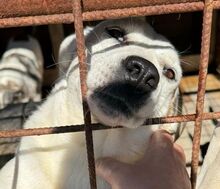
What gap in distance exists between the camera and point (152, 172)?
4.95ft

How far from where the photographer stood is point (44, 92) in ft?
13.4

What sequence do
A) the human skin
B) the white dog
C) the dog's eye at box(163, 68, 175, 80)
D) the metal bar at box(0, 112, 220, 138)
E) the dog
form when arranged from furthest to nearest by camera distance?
the dog, the dog's eye at box(163, 68, 175, 80), the white dog, the human skin, the metal bar at box(0, 112, 220, 138)

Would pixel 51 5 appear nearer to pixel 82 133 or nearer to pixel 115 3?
pixel 115 3

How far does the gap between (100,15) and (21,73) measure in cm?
276

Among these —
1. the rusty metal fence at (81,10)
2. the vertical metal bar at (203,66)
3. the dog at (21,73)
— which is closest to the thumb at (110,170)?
the vertical metal bar at (203,66)

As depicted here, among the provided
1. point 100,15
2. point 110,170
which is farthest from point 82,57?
point 110,170

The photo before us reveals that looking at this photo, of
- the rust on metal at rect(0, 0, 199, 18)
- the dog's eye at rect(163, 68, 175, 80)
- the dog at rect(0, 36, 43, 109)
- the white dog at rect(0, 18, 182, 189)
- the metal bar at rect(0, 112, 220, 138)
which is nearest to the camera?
the rust on metal at rect(0, 0, 199, 18)

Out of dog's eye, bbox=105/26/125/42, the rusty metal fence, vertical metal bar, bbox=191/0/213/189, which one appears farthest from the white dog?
the rusty metal fence

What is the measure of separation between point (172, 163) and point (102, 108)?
34cm

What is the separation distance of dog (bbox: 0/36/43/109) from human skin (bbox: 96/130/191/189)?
7.17 feet

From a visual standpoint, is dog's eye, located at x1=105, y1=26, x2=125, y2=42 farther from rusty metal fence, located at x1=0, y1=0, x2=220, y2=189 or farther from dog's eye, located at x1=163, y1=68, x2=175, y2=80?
rusty metal fence, located at x1=0, y1=0, x2=220, y2=189

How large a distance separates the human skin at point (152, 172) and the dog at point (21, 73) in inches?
86.0

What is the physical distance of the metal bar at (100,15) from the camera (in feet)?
3.79

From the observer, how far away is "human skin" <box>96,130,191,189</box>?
4.75 ft
